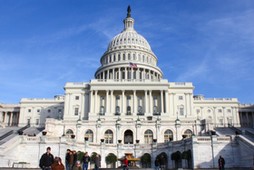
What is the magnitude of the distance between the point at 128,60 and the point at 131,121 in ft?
181

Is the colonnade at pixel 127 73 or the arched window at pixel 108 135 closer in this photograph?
the arched window at pixel 108 135

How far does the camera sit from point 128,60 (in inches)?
4688

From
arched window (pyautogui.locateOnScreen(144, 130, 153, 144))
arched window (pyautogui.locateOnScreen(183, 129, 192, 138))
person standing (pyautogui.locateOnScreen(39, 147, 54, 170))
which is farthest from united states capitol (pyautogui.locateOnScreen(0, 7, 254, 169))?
person standing (pyautogui.locateOnScreen(39, 147, 54, 170))

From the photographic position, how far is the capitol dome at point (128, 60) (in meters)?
114

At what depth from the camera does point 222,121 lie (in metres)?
107

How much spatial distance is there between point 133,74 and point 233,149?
70.6 meters

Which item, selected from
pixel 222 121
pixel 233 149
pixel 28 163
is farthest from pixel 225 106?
pixel 28 163

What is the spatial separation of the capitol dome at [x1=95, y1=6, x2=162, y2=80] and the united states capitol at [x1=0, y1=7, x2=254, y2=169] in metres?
0.37

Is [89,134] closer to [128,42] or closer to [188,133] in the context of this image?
[188,133]

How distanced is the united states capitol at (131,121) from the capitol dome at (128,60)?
367 mm

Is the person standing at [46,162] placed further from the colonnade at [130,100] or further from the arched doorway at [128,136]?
the colonnade at [130,100]

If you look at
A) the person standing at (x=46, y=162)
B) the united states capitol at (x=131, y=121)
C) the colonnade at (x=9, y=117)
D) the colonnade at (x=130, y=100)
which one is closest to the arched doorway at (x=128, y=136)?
the united states capitol at (x=131, y=121)

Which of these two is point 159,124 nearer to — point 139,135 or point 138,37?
point 139,135

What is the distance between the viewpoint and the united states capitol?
4581 cm
